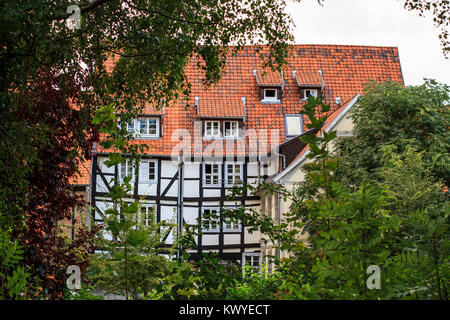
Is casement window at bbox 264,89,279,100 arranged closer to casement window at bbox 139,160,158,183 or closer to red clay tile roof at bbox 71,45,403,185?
red clay tile roof at bbox 71,45,403,185

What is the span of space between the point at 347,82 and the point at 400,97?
35.0 feet

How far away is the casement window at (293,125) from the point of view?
2252 centimetres

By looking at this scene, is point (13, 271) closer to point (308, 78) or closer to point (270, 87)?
point (270, 87)

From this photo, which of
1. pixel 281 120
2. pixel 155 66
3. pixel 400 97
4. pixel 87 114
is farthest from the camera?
pixel 281 120

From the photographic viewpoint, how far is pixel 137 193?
20.7 m

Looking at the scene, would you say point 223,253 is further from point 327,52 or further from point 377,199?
point 377,199

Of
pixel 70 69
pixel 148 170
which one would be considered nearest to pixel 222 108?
pixel 148 170

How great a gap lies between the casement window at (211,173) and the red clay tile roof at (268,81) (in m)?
0.57

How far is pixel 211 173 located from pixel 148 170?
2373 mm

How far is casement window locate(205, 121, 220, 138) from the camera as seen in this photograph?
22469mm

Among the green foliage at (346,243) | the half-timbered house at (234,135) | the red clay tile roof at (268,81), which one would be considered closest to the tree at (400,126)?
the half-timbered house at (234,135)

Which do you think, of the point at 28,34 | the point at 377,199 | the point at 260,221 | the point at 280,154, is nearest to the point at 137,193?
the point at 280,154

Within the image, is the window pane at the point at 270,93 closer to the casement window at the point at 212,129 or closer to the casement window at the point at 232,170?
the casement window at the point at 212,129

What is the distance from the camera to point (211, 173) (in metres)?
21.4
